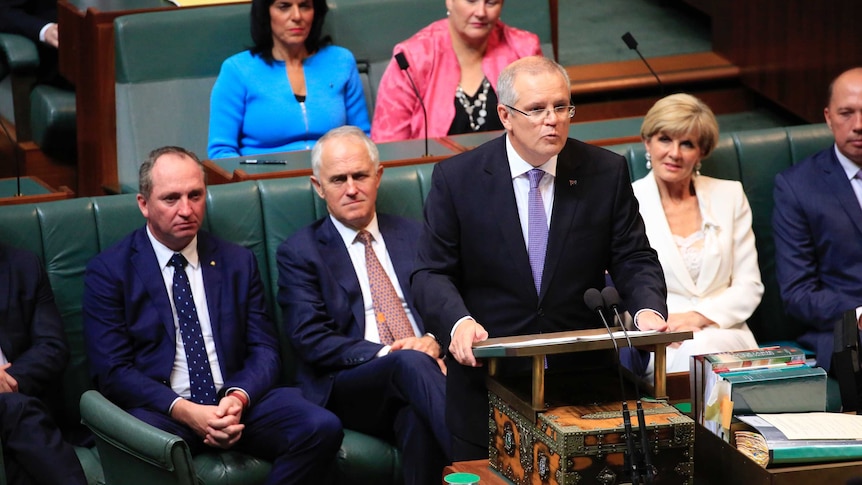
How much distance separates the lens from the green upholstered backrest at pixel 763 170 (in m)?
3.96

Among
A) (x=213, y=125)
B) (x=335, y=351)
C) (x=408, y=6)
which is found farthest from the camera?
(x=408, y=6)

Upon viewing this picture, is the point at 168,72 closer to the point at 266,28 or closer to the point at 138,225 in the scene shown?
the point at 266,28

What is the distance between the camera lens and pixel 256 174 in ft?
12.5

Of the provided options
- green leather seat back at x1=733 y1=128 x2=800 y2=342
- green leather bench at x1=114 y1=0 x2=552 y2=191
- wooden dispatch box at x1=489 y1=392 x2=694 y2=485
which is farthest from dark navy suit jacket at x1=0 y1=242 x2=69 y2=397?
green leather seat back at x1=733 y1=128 x2=800 y2=342

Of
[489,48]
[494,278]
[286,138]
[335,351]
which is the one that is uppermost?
[489,48]

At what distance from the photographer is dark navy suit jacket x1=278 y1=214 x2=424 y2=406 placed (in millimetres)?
3420

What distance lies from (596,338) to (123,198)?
1.77m

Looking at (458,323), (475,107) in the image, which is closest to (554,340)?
(458,323)

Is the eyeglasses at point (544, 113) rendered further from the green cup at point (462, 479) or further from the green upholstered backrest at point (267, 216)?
the green upholstered backrest at point (267, 216)

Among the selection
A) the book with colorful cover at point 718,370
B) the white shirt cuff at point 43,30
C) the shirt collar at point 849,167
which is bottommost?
the book with colorful cover at point 718,370

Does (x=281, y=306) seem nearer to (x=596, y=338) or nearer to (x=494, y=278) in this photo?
(x=494, y=278)

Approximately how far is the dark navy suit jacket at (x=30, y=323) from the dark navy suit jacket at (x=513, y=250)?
1084 mm

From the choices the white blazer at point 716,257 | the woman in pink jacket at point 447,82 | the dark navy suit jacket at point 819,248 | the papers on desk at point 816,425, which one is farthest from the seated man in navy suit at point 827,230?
the papers on desk at point 816,425

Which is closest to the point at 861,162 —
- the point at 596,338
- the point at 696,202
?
the point at 696,202
